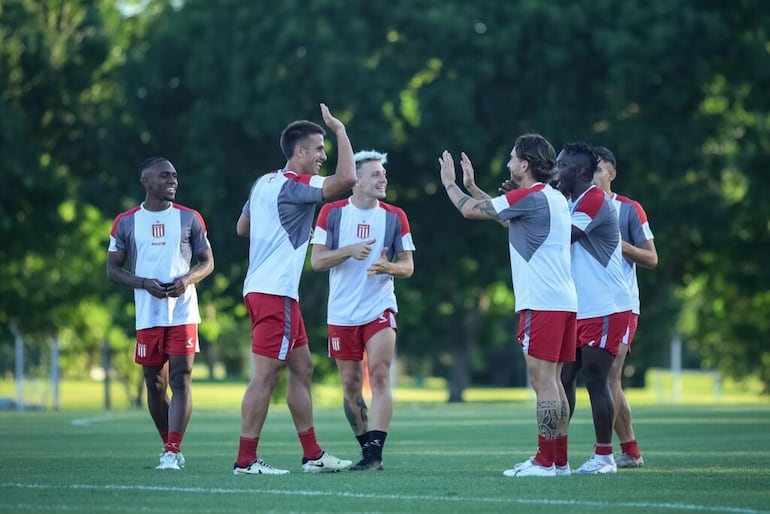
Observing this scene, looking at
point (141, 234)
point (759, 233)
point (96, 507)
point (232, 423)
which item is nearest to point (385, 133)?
point (759, 233)

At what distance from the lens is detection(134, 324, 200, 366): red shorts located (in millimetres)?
11883

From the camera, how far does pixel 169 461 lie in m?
11.4

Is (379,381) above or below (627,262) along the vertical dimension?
below

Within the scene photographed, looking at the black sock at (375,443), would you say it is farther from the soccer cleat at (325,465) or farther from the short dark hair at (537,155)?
the short dark hair at (537,155)

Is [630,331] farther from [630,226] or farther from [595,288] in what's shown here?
[630,226]

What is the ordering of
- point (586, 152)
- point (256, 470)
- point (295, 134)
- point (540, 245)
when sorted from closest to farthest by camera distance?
1. point (540, 245)
2. point (256, 470)
3. point (295, 134)
4. point (586, 152)

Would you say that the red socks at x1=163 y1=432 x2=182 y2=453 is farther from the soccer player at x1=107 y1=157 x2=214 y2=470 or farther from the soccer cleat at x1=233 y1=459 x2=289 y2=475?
the soccer cleat at x1=233 y1=459 x2=289 y2=475

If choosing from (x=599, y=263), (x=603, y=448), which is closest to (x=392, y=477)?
(x=603, y=448)

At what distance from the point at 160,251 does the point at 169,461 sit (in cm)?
165

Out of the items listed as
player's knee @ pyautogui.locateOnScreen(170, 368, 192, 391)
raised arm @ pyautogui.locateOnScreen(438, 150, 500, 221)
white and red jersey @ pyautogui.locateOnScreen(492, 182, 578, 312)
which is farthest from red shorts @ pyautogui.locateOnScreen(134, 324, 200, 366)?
white and red jersey @ pyautogui.locateOnScreen(492, 182, 578, 312)

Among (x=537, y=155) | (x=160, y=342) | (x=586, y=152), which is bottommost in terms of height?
(x=160, y=342)

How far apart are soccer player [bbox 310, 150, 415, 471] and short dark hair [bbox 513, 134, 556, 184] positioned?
4.16 ft

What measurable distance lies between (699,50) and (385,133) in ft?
22.9

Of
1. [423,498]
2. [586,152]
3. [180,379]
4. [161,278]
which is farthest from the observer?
[161,278]
